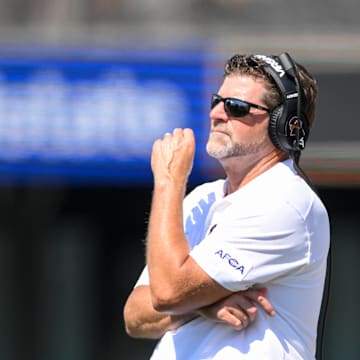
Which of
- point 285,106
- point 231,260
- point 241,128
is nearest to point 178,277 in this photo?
point 231,260

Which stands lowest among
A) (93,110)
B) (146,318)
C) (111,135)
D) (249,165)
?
(111,135)

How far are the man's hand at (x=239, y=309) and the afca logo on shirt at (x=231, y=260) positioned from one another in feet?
0.30

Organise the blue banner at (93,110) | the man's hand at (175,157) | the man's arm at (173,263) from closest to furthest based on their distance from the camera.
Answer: the man's arm at (173,263) → the man's hand at (175,157) → the blue banner at (93,110)

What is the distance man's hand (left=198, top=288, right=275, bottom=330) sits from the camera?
11.1 ft

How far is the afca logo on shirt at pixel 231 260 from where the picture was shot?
11.1 ft

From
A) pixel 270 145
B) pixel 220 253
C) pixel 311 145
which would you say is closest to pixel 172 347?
pixel 220 253

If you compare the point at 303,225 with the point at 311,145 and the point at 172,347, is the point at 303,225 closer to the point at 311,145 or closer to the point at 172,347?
the point at 172,347

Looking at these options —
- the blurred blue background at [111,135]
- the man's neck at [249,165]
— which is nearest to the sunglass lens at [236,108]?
the man's neck at [249,165]

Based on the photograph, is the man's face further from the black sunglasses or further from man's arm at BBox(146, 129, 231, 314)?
man's arm at BBox(146, 129, 231, 314)

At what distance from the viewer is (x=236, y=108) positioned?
358cm

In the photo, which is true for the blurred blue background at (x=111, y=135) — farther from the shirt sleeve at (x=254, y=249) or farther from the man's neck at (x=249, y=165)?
the shirt sleeve at (x=254, y=249)

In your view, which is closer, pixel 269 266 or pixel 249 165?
pixel 269 266

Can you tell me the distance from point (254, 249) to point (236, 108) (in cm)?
46

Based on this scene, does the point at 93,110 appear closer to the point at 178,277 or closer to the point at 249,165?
the point at 249,165
